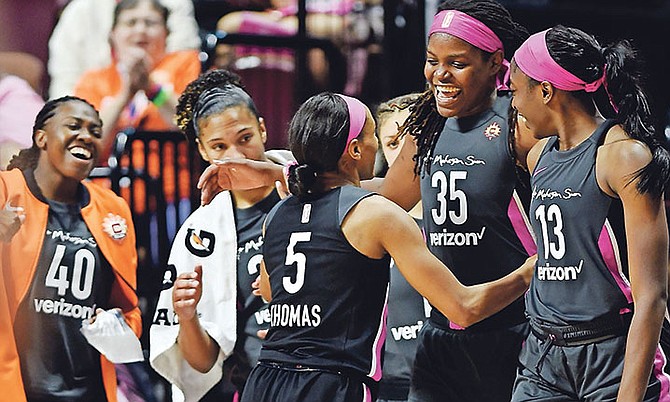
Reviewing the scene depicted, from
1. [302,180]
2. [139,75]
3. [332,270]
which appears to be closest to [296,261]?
[332,270]

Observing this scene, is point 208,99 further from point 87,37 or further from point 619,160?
point 619,160

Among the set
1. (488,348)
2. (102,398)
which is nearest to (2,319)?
(102,398)

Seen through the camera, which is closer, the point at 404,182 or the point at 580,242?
the point at 580,242

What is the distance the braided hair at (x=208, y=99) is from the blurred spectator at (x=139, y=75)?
1.14 feet

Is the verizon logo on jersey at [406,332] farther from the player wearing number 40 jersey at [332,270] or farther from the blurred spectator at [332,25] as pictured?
the blurred spectator at [332,25]

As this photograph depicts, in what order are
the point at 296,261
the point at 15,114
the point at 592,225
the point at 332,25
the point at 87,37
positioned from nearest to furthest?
1. the point at 592,225
2. the point at 296,261
3. the point at 15,114
4. the point at 87,37
5. the point at 332,25

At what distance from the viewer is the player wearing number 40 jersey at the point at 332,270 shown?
10.1ft

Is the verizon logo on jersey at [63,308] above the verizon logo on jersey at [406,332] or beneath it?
above

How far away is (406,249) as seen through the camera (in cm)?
307

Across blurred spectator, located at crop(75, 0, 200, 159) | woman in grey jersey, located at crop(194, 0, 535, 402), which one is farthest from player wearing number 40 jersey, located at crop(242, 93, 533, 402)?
blurred spectator, located at crop(75, 0, 200, 159)

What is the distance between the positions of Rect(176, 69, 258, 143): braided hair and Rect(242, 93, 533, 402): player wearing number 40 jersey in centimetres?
86

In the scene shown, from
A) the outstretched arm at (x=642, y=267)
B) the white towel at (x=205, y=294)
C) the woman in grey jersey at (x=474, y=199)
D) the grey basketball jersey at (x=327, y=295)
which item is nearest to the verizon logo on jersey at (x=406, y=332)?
the woman in grey jersey at (x=474, y=199)

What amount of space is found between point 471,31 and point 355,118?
505 mm

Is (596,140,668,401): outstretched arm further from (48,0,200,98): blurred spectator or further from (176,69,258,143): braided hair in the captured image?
(48,0,200,98): blurred spectator
